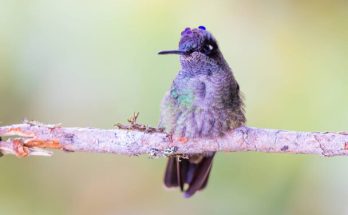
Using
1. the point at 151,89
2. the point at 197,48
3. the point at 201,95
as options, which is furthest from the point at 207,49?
the point at 151,89

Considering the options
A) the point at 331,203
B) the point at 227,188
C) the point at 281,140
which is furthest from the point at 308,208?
the point at 281,140

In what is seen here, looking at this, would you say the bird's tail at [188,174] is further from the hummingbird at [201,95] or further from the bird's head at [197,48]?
the bird's head at [197,48]

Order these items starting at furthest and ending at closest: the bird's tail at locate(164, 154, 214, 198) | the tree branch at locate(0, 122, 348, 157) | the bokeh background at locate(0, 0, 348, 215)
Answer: the bokeh background at locate(0, 0, 348, 215), the bird's tail at locate(164, 154, 214, 198), the tree branch at locate(0, 122, 348, 157)

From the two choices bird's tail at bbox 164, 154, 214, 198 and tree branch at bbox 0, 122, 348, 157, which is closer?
tree branch at bbox 0, 122, 348, 157

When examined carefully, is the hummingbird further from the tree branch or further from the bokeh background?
A: the bokeh background

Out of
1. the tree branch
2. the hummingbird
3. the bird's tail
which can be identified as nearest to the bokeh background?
the bird's tail

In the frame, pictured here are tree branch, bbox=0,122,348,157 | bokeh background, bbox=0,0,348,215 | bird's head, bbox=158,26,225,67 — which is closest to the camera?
tree branch, bbox=0,122,348,157

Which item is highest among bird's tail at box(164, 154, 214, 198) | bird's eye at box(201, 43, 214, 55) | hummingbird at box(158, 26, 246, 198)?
bird's eye at box(201, 43, 214, 55)
